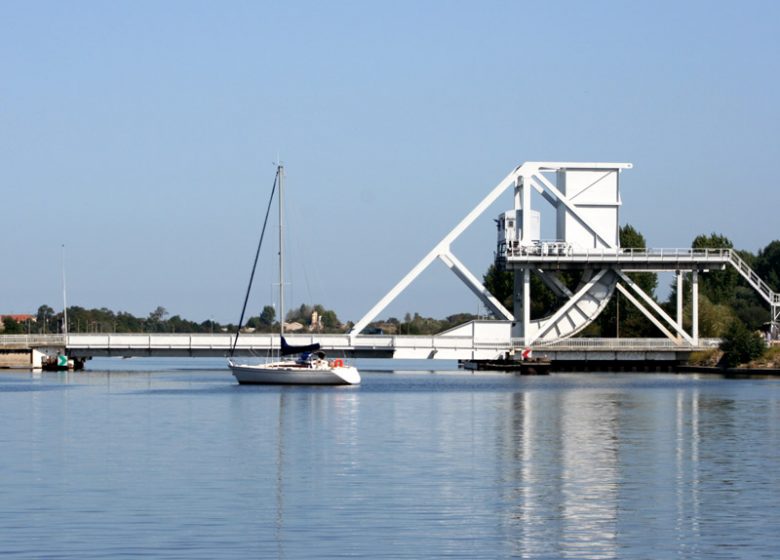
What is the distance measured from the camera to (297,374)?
266 ft

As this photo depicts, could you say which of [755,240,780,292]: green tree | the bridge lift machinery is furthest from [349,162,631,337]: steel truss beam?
[755,240,780,292]: green tree

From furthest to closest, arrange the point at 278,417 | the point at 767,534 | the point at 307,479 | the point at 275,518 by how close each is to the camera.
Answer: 1. the point at 278,417
2. the point at 307,479
3. the point at 275,518
4. the point at 767,534

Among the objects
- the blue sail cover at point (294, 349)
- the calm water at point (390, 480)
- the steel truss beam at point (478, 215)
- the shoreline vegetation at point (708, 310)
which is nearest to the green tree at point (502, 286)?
the shoreline vegetation at point (708, 310)

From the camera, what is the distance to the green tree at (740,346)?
105m

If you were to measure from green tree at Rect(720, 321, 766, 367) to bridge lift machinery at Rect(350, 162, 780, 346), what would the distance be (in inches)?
119

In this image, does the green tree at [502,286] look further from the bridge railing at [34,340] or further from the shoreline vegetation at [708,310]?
the bridge railing at [34,340]

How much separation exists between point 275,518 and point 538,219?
81570 mm

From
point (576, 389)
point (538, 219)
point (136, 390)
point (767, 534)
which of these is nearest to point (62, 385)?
point (136, 390)

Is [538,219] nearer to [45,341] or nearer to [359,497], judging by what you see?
[45,341]

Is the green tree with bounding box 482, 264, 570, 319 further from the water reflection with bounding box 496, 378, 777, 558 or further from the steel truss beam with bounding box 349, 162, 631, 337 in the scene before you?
the water reflection with bounding box 496, 378, 777, 558

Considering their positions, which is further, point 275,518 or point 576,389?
point 576,389

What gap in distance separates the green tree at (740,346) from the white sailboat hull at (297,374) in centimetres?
3553

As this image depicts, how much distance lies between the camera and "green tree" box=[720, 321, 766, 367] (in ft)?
343

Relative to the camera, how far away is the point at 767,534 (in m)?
26.2
